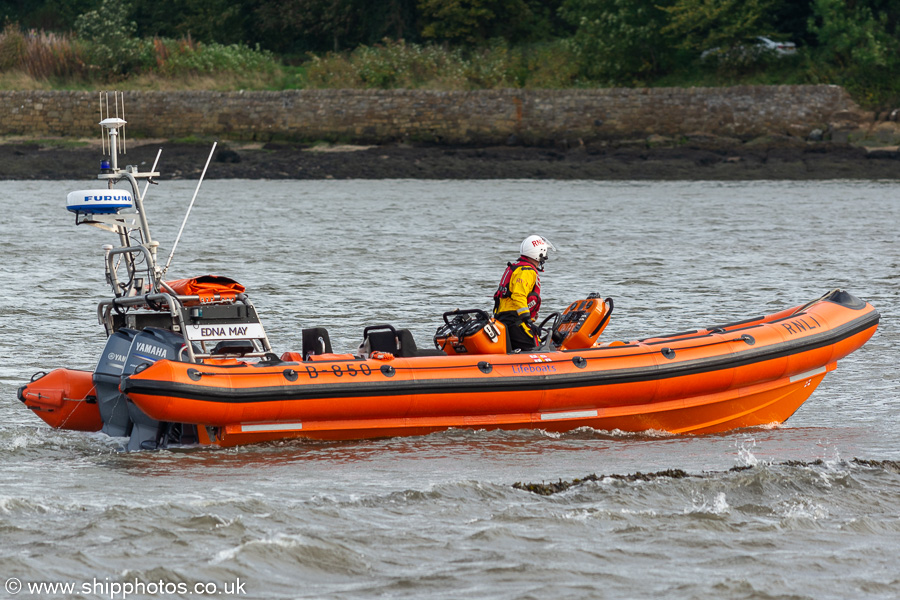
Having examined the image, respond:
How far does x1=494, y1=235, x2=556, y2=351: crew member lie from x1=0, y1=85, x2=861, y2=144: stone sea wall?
76.1 ft

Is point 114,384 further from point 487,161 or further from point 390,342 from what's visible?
point 487,161

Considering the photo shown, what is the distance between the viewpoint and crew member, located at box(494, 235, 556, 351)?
290 inches

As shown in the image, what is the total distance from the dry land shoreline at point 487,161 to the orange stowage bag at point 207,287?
2254cm

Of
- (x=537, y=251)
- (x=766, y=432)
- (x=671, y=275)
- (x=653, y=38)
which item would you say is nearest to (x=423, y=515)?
(x=537, y=251)

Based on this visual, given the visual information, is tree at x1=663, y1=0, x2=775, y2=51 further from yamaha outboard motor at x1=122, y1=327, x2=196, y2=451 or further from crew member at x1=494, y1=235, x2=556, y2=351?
yamaha outboard motor at x1=122, y1=327, x2=196, y2=451

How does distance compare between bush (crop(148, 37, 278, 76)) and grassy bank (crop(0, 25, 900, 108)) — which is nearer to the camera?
grassy bank (crop(0, 25, 900, 108))

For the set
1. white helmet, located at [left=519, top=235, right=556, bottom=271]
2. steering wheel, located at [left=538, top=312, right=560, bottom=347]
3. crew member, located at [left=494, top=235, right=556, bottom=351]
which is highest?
white helmet, located at [left=519, top=235, right=556, bottom=271]

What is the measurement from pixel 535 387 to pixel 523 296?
63cm

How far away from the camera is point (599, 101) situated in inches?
1185

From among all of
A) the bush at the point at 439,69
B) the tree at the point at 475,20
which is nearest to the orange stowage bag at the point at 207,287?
the bush at the point at 439,69

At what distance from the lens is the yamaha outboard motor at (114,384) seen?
673cm

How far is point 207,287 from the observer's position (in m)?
6.66

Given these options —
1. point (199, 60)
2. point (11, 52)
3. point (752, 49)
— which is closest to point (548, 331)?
point (752, 49)

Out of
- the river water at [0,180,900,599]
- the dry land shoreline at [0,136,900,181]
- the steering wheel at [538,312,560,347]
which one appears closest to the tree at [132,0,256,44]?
the dry land shoreline at [0,136,900,181]
